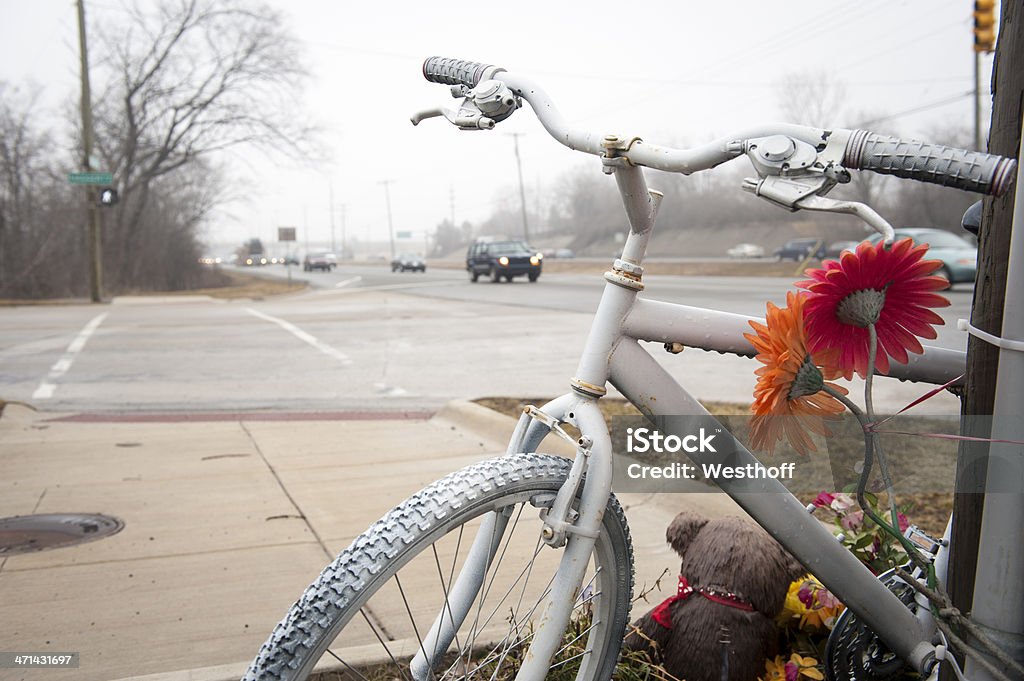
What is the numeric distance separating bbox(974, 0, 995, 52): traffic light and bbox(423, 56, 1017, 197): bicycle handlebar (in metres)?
16.0

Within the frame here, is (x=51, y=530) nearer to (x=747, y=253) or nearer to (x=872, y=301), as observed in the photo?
(x=872, y=301)

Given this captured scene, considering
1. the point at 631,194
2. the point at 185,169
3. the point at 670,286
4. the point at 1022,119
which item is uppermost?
the point at 185,169

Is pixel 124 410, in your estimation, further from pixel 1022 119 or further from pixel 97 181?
pixel 97 181

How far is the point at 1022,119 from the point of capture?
1753 millimetres

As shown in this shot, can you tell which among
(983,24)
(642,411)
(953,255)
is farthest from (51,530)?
(953,255)

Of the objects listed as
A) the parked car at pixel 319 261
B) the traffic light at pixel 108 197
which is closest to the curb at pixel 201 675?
the traffic light at pixel 108 197

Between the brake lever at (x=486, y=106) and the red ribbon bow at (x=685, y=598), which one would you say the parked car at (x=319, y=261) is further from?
the brake lever at (x=486, y=106)

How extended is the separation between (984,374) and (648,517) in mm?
2511

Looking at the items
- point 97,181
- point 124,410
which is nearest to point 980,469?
point 124,410

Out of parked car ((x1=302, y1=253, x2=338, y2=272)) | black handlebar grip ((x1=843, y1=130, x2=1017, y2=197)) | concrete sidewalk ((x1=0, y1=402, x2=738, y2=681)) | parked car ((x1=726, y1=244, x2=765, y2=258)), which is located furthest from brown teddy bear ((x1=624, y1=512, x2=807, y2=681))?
parked car ((x1=302, y1=253, x2=338, y2=272))

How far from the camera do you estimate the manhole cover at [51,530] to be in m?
3.82

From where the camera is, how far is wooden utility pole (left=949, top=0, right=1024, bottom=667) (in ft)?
5.90

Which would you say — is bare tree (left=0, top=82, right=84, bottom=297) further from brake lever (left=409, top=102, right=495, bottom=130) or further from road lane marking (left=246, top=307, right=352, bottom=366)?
brake lever (left=409, top=102, right=495, bottom=130)

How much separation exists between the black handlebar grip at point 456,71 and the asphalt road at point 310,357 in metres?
2.11
